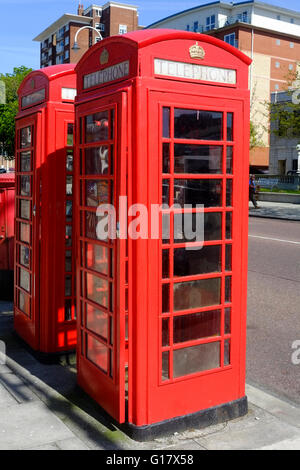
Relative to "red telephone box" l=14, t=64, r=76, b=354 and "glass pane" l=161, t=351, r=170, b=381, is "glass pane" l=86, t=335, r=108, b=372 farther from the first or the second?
"red telephone box" l=14, t=64, r=76, b=354

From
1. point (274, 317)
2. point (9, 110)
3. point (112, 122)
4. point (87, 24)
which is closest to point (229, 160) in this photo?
point (112, 122)

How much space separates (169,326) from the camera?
3846 mm

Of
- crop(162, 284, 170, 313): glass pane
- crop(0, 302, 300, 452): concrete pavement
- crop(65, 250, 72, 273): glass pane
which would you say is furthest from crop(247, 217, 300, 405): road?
crop(65, 250, 72, 273): glass pane

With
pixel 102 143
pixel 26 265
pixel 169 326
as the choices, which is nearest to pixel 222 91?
pixel 102 143

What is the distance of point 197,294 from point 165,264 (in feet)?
1.23

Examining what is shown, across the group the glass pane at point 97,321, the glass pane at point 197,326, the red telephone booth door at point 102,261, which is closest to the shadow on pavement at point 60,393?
the red telephone booth door at point 102,261

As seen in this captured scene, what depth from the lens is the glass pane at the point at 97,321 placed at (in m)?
4.06

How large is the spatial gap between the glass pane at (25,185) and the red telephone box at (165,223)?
1376 millimetres

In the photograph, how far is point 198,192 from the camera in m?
3.90

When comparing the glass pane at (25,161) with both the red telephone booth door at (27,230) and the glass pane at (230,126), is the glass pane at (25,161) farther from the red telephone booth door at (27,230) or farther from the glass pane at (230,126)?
the glass pane at (230,126)

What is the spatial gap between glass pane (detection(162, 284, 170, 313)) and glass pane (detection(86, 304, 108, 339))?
18.5 inches
